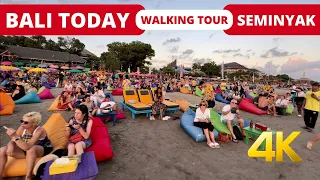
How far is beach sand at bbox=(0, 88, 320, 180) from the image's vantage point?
3332 mm

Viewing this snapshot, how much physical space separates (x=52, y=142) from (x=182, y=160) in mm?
2501

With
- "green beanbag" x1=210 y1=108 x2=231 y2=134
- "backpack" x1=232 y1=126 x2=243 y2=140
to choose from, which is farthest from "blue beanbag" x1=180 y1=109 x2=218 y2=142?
"backpack" x1=232 y1=126 x2=243 y2=140

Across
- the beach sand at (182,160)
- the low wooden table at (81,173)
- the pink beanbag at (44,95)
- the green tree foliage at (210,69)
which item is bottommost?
the beach sand at (182,160)

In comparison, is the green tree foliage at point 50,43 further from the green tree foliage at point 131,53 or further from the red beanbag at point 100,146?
the red beanbag at point 100,146

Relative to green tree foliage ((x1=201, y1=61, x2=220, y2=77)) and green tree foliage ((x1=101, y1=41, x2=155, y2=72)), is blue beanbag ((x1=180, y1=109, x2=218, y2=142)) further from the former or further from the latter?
green tree foliage ((x1=201, y1=61, x2=220, y2=77))

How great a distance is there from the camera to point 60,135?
3.69 m

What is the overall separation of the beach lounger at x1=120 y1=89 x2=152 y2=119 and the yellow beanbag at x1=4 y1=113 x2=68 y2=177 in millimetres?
2970

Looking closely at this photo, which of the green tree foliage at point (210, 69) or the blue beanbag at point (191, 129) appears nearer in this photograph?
the blue beanbag at point (191, 129)

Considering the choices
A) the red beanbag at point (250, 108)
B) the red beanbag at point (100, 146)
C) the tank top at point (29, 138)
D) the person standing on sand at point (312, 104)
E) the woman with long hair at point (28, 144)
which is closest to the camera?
the woman with long hair at point (28, 144)

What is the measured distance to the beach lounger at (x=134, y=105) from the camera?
A: 6793 mm

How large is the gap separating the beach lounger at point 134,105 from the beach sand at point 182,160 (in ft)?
3.46

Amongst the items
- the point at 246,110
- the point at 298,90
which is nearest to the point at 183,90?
the point at 246,110

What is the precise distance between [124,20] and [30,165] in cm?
561

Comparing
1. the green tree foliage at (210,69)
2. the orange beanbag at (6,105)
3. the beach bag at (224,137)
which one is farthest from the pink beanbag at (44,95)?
the green tree foliage at (210,69)
